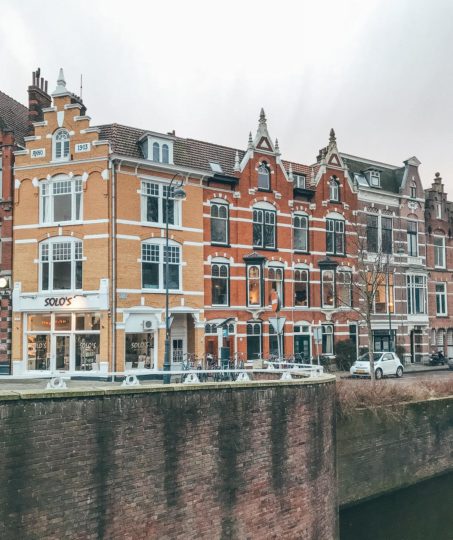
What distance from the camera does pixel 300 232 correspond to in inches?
1473

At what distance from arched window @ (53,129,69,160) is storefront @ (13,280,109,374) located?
7124 mm

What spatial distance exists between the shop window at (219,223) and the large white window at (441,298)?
22.3m

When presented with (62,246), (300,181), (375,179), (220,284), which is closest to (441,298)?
(375,179)

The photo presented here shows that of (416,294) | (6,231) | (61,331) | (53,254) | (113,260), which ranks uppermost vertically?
(6,231)

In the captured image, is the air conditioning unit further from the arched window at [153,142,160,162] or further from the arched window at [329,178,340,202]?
the arched window at [329,178,340,202]

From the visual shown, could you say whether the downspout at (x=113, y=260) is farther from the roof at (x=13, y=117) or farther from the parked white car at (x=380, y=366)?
the parked white car at (x=380, y=366)

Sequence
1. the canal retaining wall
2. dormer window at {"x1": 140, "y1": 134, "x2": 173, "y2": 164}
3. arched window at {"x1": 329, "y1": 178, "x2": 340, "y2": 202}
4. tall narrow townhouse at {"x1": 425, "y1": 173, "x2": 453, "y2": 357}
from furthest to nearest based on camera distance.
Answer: tall narrow townhouse at {"x1": 425, "y1": 173, "x2": 453, "y2": 357}, arched window at {"x1": 329, "y1": 178, "x2": 340, "y2": 202}, dormer window at {"x1": 140, "y1": 134, "x2": 173, "y2": 164}, the canal retaining wall

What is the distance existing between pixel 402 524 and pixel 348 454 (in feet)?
9.70

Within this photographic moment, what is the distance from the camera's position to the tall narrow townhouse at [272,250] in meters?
33.3

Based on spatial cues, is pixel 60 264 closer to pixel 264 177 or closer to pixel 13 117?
pixel 13 117

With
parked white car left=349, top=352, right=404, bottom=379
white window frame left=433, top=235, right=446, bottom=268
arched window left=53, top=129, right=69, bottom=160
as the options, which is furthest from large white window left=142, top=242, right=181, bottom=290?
white window frame left=433, top=235, right=446, bottom=268

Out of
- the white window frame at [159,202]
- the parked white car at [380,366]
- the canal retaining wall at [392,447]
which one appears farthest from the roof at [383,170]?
the canal retaining wall at [392,447]

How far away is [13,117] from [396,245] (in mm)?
28421

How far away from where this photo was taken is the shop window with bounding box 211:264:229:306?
33031 mm
